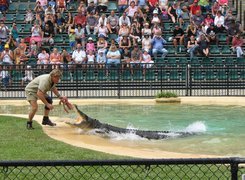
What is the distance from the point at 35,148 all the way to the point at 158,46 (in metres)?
16.2

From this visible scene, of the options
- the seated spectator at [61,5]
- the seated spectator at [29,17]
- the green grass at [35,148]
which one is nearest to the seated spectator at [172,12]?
the seated spectator at [61,5]

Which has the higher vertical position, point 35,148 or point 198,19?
point 198,19

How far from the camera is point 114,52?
25.5 metres

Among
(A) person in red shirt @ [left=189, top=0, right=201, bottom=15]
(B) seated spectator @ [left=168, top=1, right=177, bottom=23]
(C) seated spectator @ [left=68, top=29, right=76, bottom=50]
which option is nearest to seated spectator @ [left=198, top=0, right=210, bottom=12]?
(A) person in red shirt @ [left=189, top=0, right=201, bottom=15]

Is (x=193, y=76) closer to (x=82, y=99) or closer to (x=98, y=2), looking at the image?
(x=82, y=99)

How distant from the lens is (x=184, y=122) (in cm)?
1564

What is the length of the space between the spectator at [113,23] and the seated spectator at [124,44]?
1.52 m

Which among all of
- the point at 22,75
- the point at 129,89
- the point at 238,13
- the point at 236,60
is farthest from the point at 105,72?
the point at 238,13

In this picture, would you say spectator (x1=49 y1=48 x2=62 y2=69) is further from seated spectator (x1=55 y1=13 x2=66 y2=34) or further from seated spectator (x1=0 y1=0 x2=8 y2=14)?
seated spectator (x1=0 y1=0 x2=8 y2=14)

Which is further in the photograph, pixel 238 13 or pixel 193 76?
pixel 238 13

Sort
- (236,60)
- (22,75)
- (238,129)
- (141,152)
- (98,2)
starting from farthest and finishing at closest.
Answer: (98,2) < (236,60) < (22,75) < (238,129) < (141,152)

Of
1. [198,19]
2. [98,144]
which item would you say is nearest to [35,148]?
[98,144]

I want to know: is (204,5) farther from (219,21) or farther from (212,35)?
(212,35)

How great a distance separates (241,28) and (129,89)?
8.63 meters
